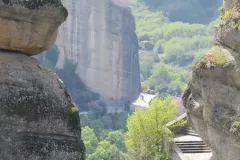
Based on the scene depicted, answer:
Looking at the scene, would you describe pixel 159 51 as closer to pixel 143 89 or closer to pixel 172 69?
pixel 172 69

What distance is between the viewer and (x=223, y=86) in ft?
48.8

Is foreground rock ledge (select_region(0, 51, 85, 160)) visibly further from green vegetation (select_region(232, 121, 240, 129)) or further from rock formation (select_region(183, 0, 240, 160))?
rock formation (select_region(183, 0, 240, 160))

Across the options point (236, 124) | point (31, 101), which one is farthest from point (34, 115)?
point (236, 124)

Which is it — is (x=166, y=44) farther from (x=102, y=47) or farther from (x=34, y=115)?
(x=34, y=115)

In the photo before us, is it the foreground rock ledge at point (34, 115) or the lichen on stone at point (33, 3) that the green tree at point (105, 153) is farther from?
the lichen on stone at point (33, 3)

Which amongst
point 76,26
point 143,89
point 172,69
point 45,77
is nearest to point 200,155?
point 45,77

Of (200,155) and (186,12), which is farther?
(186,12)

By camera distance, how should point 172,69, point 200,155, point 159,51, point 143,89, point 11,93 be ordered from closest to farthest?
point 11,93, point 200,155, point 143,89, point 172,69, point 159,51

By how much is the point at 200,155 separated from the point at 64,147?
48.0 ft

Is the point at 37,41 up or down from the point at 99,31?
up

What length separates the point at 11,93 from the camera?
28.2 feet

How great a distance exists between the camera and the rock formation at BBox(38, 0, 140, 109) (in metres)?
86.5

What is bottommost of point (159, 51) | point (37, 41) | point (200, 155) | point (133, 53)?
point (159, 51)

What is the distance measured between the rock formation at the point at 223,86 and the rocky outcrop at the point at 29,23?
653cm
